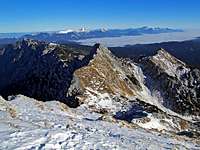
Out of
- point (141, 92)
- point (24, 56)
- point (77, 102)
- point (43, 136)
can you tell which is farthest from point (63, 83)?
point (24, 56)

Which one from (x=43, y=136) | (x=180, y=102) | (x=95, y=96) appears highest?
(x=43, y=136)

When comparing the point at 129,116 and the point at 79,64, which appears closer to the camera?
the point at 129,116

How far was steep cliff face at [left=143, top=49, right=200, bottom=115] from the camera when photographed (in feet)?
366

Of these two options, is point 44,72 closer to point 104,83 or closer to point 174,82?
point 104,83

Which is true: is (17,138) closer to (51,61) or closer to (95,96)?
(95,96)

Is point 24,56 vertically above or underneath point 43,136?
underneath

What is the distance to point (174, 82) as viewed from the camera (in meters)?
→ 120

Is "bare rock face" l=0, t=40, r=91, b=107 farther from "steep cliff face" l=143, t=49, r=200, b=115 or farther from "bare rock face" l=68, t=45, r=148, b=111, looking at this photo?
"steep cliff face" l=143, t=49, r=200, b=115

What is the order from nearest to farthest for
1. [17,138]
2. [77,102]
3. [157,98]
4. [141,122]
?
[17,138] < [141,122] < [77,102] < [157,98]

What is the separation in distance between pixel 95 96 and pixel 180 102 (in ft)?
124

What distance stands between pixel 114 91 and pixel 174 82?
35537mm

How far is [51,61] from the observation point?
432 feet

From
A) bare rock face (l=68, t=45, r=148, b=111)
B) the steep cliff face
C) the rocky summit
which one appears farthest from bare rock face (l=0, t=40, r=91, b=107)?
the steep cliff face

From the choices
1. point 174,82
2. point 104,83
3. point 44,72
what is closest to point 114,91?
point 104,83
